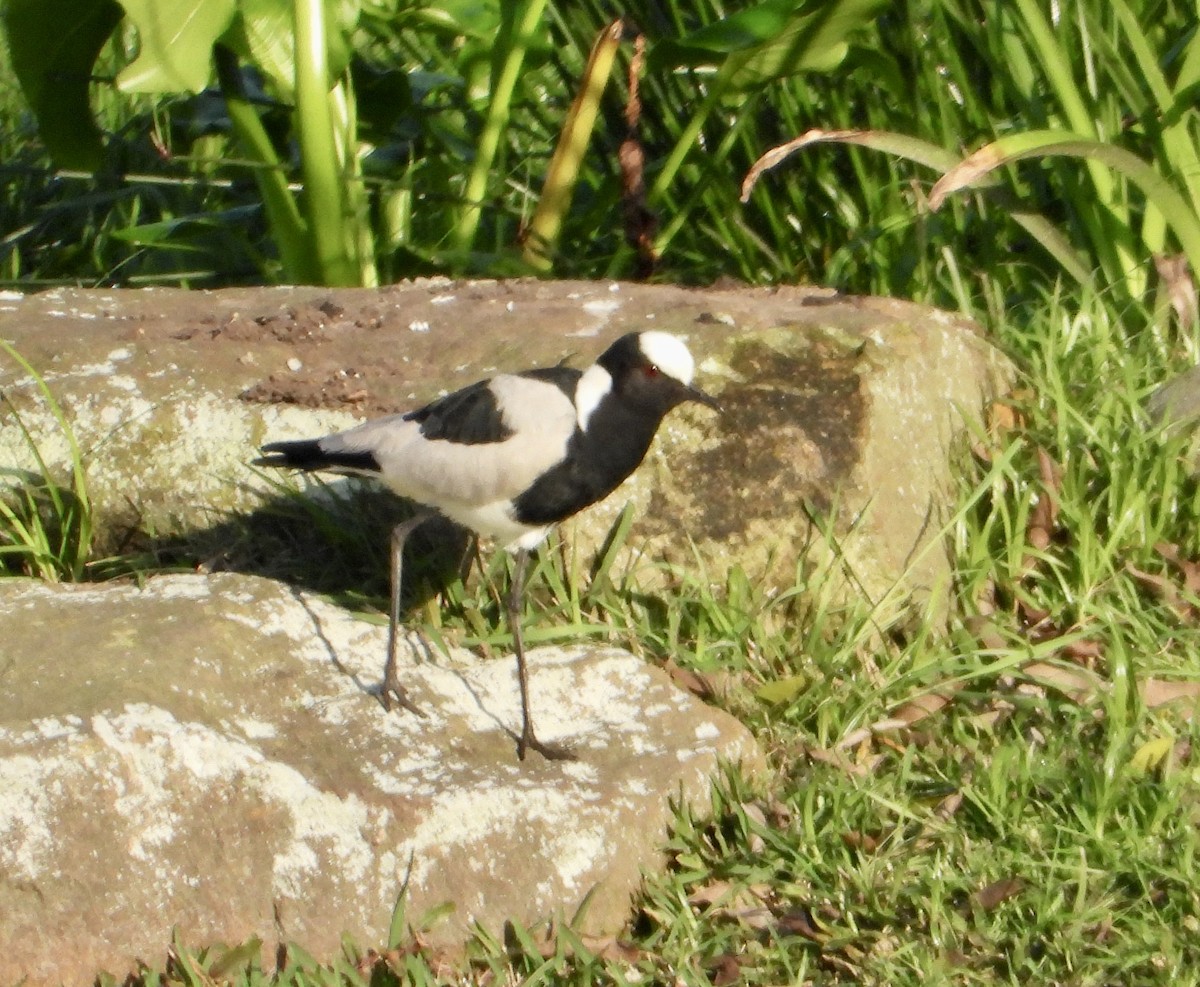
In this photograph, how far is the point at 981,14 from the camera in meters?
4.50

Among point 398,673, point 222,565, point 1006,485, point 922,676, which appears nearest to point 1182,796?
point 922,676

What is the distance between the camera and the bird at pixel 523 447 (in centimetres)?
319

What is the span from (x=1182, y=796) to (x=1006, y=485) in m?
1.04

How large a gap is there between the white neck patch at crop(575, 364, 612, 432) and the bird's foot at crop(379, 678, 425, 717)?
0.62 meters

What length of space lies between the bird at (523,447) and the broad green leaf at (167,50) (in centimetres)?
131

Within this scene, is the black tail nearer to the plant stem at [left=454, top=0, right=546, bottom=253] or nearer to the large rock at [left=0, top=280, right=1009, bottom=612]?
the large rock at [left=0, top=280, right=1009, bottom=612]

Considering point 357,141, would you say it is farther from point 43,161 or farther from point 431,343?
point 43,161

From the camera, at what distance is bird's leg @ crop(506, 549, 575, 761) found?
2996 millimetres

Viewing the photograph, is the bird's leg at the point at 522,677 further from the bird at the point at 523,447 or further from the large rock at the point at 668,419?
the large rock at the point at 668,419

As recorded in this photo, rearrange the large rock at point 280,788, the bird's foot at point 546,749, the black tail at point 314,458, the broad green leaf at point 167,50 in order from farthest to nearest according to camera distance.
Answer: the broad green leaf at point 167,50, the black tail at point 314,458, the bird's foot at point 546,749, the large rock at point 280,788

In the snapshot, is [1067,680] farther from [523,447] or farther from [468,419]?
[468,419]

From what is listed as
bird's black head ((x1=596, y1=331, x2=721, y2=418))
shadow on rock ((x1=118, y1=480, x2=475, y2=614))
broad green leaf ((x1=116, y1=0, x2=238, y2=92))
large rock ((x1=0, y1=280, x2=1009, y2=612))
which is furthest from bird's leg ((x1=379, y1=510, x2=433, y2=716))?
broad green leaf ((x1=116, y1=0, x2=238, y2=92))

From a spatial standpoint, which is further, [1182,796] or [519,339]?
[519,339]

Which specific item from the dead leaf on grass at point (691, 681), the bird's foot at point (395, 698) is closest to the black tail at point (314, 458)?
the bird's foot at point (395, 698)
